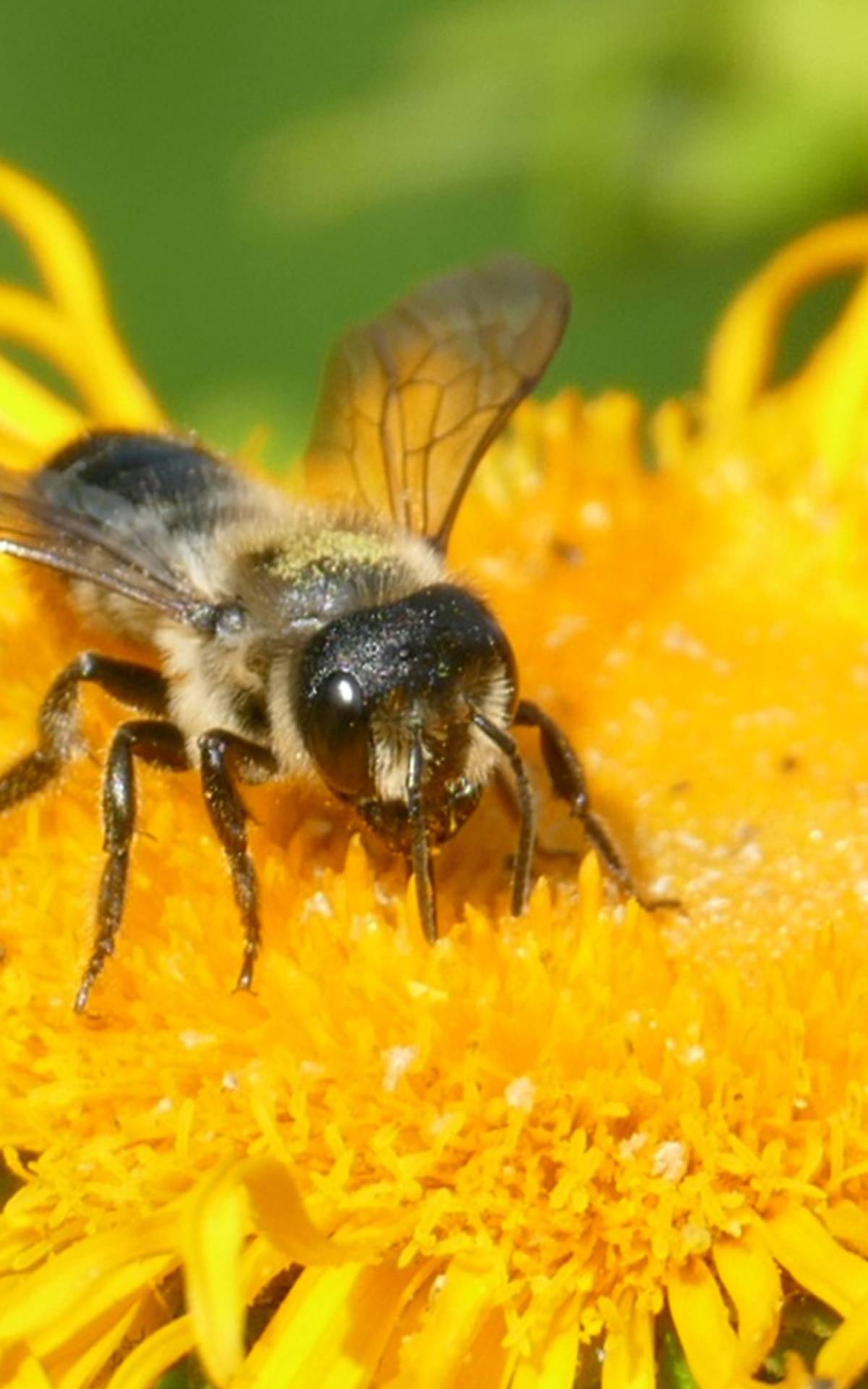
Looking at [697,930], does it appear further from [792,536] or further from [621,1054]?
[792,536]

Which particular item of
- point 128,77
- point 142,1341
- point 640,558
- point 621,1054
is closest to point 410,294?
point 640,558

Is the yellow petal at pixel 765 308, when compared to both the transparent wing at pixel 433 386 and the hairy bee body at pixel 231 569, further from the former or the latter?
the hairy bee body at pixel 231 569

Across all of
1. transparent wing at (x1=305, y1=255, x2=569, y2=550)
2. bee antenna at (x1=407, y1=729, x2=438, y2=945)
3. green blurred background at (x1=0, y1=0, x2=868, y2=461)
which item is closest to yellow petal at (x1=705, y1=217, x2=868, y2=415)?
green blurred background at (x1=0, y1=0, x2=868, y2=461)

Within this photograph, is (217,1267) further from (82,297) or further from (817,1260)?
(82,297)

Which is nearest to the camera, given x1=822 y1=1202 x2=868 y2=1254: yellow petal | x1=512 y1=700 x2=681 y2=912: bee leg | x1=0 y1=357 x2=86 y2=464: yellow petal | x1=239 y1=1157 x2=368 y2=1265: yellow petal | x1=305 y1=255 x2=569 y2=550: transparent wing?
x1=239 y1=1157 x2=368 y2=1265: yellow petal

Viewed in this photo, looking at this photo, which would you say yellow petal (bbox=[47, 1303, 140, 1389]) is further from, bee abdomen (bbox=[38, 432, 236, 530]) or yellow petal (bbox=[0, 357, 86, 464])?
yellow petal (bbox=[0, 357, 86, 464])

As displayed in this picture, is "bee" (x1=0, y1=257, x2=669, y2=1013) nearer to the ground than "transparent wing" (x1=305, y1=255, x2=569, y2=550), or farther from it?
nearer to the ground

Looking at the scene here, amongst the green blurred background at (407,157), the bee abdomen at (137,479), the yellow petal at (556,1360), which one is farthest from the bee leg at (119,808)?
the green blurred background at (407,157)

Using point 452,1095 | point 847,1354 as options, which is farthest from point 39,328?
point 847,1354
